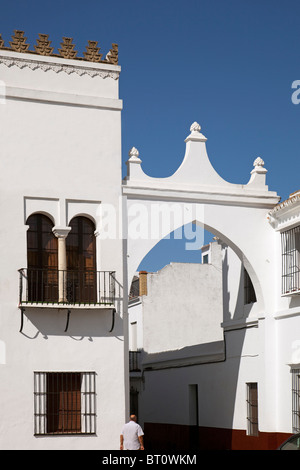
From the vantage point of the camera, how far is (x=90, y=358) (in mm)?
17828

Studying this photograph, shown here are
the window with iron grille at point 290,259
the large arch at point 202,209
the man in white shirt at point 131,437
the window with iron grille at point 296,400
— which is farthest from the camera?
the window with iron grille at point 290,259

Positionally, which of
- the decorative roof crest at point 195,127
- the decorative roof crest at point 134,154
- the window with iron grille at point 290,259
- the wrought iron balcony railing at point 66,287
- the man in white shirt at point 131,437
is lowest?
the man in white shirt at point 131,437

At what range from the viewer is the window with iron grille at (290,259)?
19000 millimetres

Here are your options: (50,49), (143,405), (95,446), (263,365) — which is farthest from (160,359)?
(50,49)

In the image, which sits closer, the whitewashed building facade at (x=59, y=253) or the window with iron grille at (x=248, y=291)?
the whitewashed building facade at (x=59, y=253)

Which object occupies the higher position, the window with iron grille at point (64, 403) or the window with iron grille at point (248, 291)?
the window with iron grille at point (248, 291)

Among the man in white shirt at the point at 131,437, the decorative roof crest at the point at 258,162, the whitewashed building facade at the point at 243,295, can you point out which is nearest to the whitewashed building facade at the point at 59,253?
the whitewashed building facade at the point at 243,295

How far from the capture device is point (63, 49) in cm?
1855

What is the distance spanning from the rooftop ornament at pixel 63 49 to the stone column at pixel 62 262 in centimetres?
386

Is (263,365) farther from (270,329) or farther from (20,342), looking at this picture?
(20,342)

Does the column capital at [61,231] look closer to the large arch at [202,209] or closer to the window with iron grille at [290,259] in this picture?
the large arch at [202,209]

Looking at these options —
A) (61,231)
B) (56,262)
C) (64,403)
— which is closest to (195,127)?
(61,231)

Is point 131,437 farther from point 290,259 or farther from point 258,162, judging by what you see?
point 258,162

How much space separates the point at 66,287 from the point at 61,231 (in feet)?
3.90
